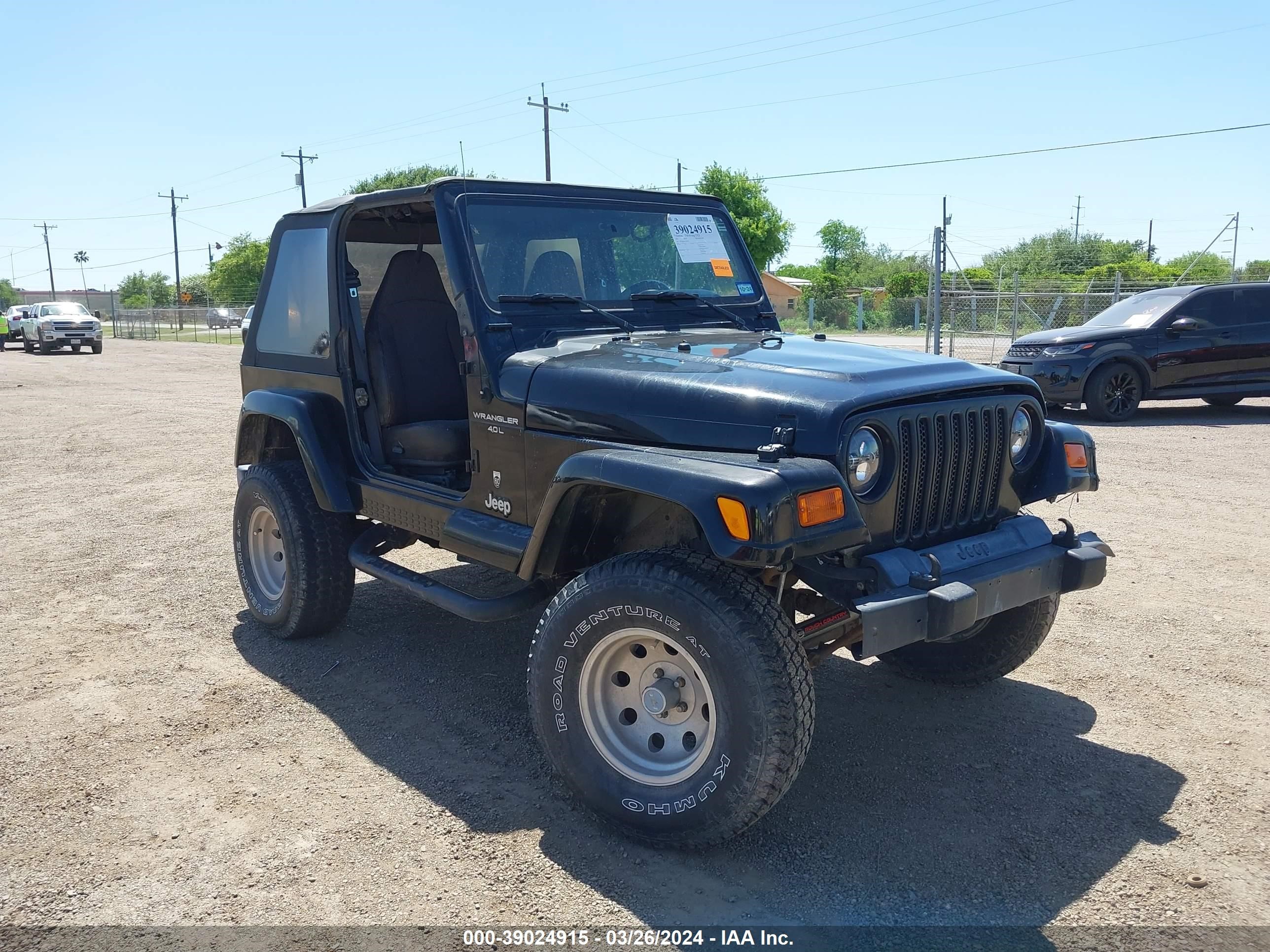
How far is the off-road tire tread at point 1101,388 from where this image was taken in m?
12.2

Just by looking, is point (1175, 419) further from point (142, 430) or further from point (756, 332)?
point (142, 430)

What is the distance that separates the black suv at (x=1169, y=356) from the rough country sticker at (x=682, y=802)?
1070cm

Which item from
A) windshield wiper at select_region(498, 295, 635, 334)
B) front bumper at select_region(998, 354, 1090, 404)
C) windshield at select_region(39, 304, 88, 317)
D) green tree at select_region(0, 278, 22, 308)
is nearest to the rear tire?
front bumper at select_region(998, 354, 1090, 404)

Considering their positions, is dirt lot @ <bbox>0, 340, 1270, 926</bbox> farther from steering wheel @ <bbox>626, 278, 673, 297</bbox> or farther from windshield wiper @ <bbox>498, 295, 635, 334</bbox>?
steering wheel @ <bbox>626, 278, 673, 297</bbox>

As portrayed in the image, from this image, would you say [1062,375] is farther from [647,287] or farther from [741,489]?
[741,489]

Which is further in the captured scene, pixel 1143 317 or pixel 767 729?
pixel 1143 317

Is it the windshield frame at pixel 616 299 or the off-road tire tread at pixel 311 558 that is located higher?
the windshield frame at pixel 616 299

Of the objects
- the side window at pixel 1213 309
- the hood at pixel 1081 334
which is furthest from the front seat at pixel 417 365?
the side window at pixel 1213 309

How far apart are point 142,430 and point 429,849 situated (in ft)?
37.2

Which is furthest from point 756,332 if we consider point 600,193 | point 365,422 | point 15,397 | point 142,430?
point 15,397

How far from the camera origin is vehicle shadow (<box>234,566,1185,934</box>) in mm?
2912

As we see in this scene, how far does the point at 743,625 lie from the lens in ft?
9.41

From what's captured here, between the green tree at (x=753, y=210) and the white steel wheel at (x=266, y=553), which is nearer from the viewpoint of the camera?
the white steel wheel at (x=266, y=553)

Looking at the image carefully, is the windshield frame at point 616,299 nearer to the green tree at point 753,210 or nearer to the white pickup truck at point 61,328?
the white pickup truck at point 61,328
